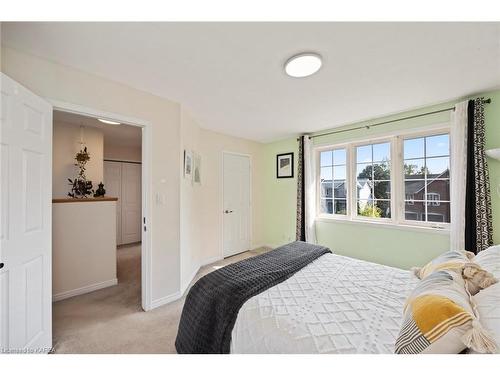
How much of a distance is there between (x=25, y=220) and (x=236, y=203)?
118 inches

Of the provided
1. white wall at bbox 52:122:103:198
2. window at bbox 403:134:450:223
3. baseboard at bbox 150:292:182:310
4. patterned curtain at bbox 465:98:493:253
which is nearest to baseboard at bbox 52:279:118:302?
baseboard at bbox 150:292:182:310

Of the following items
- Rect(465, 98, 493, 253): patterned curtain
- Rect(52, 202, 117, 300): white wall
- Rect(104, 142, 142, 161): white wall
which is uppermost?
Rect(104, 142, 142, 161): white wall

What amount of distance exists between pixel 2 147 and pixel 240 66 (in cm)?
164

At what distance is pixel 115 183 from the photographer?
4.71 m

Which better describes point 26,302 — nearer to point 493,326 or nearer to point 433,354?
point 433,354

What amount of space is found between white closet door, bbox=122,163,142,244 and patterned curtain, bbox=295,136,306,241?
3.80 metres

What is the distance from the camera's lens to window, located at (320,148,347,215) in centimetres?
336

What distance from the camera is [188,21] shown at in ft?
3.99

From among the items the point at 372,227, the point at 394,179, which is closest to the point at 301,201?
the point at 372,227

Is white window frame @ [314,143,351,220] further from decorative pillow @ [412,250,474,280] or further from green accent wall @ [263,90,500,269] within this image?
decorative pillow @ [412,250,474,280]

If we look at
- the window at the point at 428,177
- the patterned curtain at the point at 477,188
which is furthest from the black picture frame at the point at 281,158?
the patterned curtain at the point at 477,188

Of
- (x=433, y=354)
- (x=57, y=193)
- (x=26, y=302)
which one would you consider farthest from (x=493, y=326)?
(x=57, y=193)

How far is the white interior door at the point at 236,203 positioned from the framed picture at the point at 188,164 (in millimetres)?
996

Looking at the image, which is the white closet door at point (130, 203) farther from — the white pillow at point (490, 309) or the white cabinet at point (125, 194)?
the white pillow at point (490, 309)
